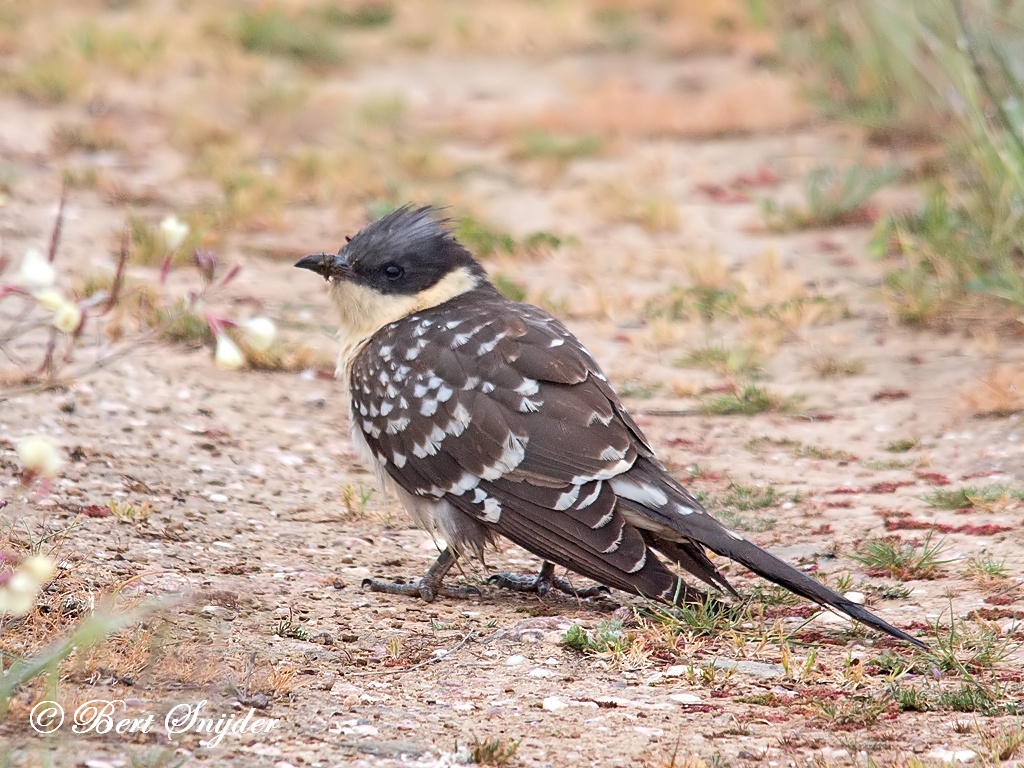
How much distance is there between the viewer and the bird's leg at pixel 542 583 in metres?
5.41

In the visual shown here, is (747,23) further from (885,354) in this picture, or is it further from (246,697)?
(246,697)

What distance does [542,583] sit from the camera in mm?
5430

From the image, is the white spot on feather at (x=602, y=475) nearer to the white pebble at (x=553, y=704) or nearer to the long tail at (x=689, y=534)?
the long tail at (x=689, y=534)

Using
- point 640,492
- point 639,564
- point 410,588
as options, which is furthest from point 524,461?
point 410,588

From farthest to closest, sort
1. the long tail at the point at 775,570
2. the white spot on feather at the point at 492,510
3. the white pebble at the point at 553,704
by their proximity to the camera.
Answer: the white spot on feather at the point at 492,510 → the long tail at the point at 775,570 → the white pebble at the point at 553,704

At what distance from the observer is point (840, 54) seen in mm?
12281

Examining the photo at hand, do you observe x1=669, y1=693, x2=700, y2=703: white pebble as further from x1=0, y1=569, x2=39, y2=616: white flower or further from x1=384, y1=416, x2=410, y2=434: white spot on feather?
x1=0, y1=569, x2=39, y2=616: white flower

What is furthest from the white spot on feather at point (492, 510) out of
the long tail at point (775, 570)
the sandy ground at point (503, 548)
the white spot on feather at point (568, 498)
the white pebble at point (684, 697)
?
the white pebble at point (684, 697)

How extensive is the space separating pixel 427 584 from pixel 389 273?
60.9 inches

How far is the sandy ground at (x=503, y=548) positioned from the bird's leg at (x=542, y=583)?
0.21 ft

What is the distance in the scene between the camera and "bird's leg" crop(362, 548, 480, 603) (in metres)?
5.31

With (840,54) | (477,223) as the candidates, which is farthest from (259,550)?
(840,54)

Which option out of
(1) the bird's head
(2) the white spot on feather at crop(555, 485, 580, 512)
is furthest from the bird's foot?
(1) the bird's head

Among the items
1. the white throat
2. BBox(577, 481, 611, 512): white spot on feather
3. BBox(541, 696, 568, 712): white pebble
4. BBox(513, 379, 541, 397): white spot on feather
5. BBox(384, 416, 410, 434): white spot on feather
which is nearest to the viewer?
BBox(541, 696, 568, 712): white pebble
